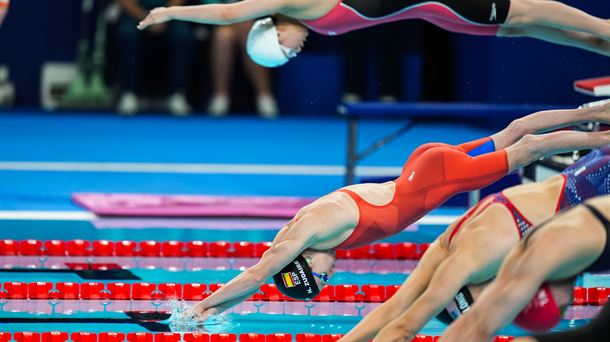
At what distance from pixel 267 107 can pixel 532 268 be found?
956 cm

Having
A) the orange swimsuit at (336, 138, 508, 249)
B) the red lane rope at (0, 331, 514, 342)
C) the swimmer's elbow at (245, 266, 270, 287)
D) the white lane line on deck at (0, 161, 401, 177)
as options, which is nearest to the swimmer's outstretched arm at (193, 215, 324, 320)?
the swimmer's elbow at (245, 266, 270, 287)

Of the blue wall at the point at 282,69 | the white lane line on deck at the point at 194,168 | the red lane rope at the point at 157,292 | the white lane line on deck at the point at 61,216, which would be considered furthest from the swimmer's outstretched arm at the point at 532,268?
the blue wall at the point at 282,69

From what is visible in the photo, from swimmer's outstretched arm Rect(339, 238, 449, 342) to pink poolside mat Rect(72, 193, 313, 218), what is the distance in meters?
3.72

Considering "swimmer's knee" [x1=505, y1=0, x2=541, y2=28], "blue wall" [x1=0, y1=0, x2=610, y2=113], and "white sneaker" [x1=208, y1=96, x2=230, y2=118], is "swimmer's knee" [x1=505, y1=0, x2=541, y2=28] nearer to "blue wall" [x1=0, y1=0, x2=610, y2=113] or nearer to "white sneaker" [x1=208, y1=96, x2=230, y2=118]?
"blue wall" [x1=0, y1=0, x2=610, y2=113]

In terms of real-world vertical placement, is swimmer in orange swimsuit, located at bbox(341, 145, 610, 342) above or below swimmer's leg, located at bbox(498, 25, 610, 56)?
below

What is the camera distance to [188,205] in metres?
7.61

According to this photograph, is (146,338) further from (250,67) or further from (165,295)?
(250,67)

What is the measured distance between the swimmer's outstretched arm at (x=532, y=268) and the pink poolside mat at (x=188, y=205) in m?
4.40

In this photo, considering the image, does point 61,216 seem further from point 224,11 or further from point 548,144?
point 548,144

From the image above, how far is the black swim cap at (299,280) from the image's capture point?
4383 mm

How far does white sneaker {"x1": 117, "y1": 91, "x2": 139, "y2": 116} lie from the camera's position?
12172 millimetres

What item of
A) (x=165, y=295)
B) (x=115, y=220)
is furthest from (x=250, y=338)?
(x=115, y=220)

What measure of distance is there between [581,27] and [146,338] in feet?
7.46

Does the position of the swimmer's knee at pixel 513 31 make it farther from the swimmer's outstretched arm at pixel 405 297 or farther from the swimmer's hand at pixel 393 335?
the swimmer's hand at pixel 393 335
